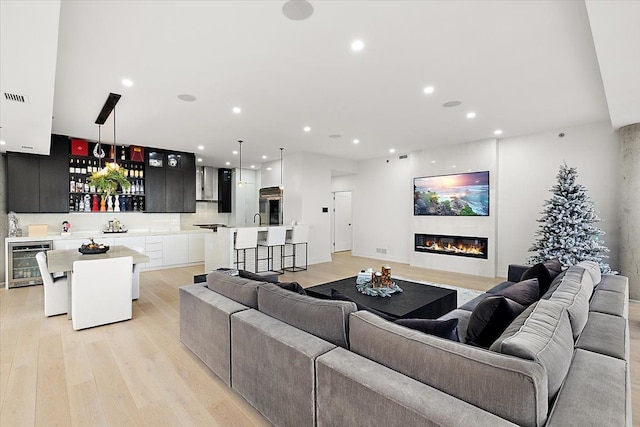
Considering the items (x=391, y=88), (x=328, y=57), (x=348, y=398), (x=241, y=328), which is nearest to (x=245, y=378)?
A: (x=241, y=328)

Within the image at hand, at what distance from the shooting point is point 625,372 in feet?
4.22

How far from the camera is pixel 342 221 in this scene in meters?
10.5

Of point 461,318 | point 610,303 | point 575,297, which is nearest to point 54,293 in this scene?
point 461,318

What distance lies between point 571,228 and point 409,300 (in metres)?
3.43

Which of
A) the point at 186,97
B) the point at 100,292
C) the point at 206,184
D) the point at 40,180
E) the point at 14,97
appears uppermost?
the point at 186,97

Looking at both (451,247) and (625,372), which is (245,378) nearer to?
(625,372)

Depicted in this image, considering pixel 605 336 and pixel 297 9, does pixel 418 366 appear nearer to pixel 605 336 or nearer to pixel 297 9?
pixel 605 336

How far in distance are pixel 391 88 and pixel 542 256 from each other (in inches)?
148

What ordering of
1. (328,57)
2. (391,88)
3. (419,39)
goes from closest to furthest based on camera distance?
(419,39) → (328,57) → (391,88)

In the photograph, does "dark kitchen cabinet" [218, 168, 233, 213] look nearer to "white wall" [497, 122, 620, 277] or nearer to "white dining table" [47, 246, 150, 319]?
"white dining table" [47, 246, 150, 319]

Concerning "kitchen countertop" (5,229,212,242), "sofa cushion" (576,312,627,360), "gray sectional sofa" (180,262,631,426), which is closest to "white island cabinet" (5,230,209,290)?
"kitchen countertop" (5,229,212,242)

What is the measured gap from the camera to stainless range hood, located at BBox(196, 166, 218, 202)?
9.44 meters

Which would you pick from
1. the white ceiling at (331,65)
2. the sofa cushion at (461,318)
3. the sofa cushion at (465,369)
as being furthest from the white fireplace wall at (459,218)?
the sofa cushion at (465,369)

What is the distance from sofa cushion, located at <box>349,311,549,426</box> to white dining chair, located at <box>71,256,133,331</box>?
3.39m
